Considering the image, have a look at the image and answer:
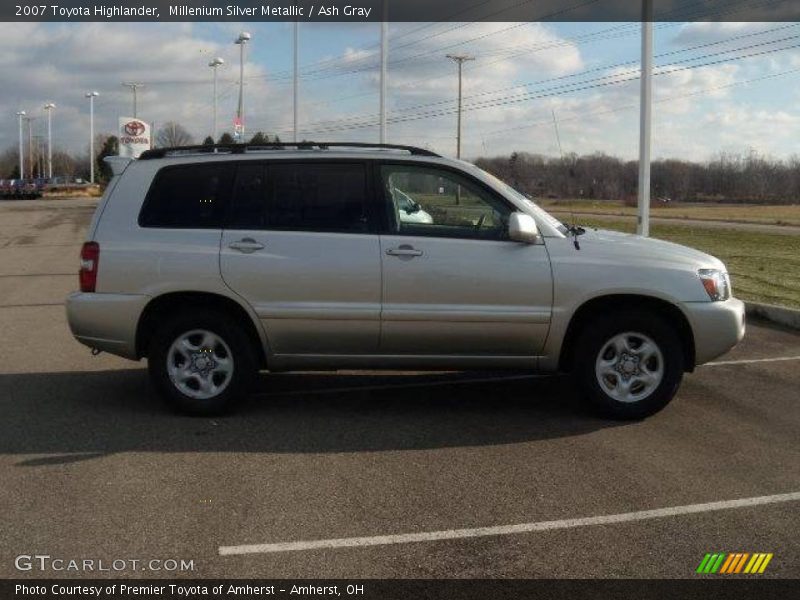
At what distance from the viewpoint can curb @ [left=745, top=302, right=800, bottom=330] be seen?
397 inches

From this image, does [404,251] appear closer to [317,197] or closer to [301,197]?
[317,197]

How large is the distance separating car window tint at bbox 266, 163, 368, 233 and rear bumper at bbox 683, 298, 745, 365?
247 centimetres

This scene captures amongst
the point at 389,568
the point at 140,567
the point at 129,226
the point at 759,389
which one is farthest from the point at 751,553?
the point at 129,226

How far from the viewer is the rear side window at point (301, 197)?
633 centimetres

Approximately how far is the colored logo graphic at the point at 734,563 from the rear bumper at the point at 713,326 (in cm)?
239

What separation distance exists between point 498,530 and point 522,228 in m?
2.38

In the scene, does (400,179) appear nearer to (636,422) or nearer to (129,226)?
(129,226)

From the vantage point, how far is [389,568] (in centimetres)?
394

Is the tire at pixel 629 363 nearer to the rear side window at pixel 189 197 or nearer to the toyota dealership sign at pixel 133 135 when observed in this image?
the rear side window at pixel 189 197

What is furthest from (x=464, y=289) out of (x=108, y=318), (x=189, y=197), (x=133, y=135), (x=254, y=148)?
(x=133, y=135)

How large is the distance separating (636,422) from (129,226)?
4.00 metres

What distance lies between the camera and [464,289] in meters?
6.18

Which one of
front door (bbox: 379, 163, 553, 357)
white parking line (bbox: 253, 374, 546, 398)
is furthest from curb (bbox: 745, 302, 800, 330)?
front door (bbox: 379, 163, 553, 357)

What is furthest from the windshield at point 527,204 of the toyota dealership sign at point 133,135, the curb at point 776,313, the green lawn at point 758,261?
the toyota dealership sign at point 133,135
